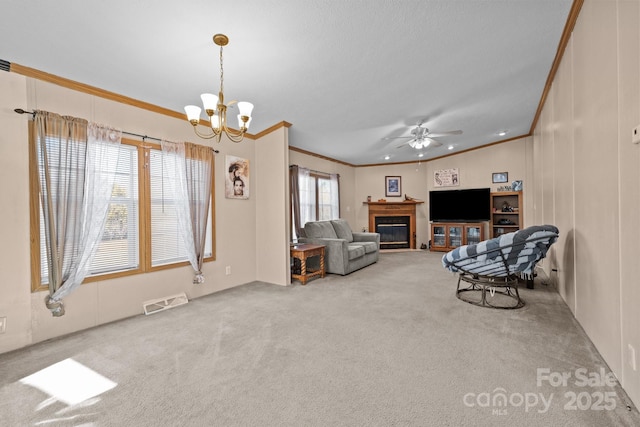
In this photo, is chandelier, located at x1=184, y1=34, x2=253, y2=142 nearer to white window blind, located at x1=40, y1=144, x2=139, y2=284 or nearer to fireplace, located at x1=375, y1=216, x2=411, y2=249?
white window blind, located at x1=40, y1=144, x2=139, y2=284

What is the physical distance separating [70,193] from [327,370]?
9.31 ft

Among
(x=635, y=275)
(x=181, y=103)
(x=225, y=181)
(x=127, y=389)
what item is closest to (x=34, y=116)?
(x=181, y=103)

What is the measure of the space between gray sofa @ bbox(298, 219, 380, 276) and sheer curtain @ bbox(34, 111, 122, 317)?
3.20 metres

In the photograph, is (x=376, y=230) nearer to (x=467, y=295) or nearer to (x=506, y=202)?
(x=506, y=202)

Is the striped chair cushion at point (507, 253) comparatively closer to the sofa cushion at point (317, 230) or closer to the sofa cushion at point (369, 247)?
the sofa cushion at point (369, 247)

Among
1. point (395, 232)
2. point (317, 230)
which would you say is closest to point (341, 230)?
point (317, 230)

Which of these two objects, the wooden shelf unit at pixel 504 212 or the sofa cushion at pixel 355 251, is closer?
the sofa cushion at pixel 355 251

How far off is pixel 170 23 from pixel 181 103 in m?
1.42

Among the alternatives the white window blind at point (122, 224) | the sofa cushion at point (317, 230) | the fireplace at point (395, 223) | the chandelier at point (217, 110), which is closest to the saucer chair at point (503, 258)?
the sofa cushion at point (317, 230)

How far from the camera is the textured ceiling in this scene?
1904mm

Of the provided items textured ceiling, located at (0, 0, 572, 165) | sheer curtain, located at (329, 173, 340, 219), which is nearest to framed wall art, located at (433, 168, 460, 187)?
sheer curtain, located at (329, 173, 340, 219)

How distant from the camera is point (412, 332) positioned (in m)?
2.52

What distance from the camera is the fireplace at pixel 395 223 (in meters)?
7.73

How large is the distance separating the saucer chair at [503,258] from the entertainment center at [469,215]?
11.9 ft
